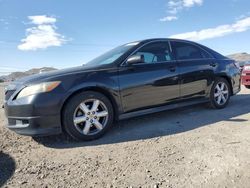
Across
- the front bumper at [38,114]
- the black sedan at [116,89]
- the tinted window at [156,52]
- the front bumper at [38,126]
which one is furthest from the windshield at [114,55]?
the front bumper at [38,126]

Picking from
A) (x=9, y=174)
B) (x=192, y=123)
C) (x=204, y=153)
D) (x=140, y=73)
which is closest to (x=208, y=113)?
(x=192, y=123)

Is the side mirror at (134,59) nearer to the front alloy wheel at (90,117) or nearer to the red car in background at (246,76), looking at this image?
the front alloy wheel at (90,117)

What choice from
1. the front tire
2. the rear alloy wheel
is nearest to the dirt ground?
the front tire

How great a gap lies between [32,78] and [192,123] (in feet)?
9.72

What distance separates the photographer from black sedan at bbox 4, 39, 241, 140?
13.5 feet

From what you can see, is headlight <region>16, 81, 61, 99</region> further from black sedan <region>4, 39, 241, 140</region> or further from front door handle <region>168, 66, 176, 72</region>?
front door handle <region>168, 66, 176, 72</region>

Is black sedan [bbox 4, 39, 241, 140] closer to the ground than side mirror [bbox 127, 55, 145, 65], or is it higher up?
closer to the ground

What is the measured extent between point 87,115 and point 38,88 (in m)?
0.86

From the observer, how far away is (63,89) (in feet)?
13.7

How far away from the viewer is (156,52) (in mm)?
5434

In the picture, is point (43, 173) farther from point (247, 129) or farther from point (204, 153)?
point (247, 129)

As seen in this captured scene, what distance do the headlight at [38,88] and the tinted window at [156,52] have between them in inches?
68.9

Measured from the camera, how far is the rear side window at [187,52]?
5709 mm

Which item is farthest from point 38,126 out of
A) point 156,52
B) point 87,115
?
point 156,52
